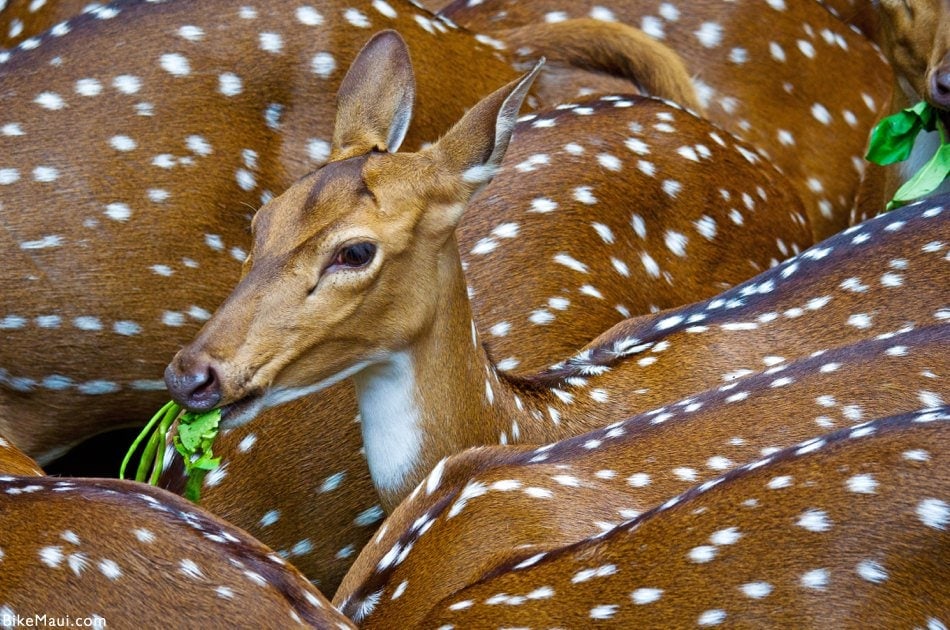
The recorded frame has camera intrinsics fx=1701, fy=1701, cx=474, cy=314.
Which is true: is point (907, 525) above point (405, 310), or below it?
above

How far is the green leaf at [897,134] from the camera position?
13.8 feet

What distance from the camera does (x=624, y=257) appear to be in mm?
4230

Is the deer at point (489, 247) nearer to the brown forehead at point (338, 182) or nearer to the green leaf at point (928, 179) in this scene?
the green leaf at point (928, 179)

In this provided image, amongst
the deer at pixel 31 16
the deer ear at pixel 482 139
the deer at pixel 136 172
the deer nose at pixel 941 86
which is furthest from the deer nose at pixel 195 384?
the deer at pixel 31 16

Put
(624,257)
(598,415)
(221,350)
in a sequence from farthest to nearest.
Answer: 1. (624,257)
2. (598,415)
3. (221,350)

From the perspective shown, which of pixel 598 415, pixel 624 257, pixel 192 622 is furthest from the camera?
pixel 624 257

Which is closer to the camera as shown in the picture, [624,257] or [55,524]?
[55,524]

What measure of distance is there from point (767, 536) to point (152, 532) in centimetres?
97

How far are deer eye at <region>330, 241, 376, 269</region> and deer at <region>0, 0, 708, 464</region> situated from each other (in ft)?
3.42

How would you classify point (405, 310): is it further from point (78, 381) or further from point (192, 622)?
point (78, 381)

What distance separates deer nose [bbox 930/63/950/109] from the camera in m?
3.97

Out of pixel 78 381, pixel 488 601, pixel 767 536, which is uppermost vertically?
pixel 767 536

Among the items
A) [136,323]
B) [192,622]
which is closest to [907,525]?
[192,622]

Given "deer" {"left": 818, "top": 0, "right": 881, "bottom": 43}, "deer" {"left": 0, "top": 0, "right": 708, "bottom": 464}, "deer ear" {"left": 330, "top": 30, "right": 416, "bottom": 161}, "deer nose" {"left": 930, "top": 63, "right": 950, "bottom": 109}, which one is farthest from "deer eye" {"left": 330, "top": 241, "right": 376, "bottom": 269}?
"deer" {"left": 818, "top": 0, "right": 881, "bottom": 43}
